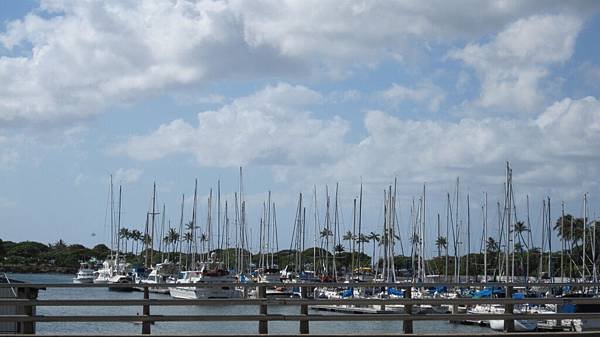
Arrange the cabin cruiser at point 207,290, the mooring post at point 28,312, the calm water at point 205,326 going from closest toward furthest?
the mooring post at point 28,312 < the calm water at point 205,326 < the cabin cruiser at point 207,290

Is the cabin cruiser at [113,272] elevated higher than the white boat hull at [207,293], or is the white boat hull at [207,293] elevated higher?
the cabin cruiser at [113,272]

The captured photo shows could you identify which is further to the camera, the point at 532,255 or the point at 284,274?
the point at 532,255

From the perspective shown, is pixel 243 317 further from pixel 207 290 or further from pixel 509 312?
pixel 207 290

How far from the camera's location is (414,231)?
8900cm

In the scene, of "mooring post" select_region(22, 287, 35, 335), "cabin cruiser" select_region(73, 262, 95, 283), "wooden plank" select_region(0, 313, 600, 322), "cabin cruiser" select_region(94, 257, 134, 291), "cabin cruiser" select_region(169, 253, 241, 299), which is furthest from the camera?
"cabin cruiser" select_region(73, 262, 95, 283)

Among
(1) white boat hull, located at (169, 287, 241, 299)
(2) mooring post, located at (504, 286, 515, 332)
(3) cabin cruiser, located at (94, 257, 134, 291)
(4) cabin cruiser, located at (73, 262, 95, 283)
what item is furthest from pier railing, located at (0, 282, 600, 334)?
(4) cabin cruiser, located at (73, 262, 95, 283)

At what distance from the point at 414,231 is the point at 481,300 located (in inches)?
2815

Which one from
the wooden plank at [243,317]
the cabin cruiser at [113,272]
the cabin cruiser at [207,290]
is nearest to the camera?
the wooden plank at [243,317]

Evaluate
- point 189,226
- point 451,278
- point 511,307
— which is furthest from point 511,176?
point 511,307

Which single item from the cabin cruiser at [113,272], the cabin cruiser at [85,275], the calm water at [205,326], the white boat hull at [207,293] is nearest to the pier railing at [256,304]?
the calm water at [205,326]

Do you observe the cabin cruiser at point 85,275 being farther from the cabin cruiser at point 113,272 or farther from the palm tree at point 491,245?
the palm tree at point 491,245

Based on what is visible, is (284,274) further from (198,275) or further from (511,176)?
(511,176)

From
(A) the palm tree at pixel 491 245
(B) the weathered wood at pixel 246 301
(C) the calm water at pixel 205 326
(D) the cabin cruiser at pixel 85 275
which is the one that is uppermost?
(A) the palm tree at pixel 491 245

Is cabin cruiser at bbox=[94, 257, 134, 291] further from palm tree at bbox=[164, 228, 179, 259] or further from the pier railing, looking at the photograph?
the pier railing
